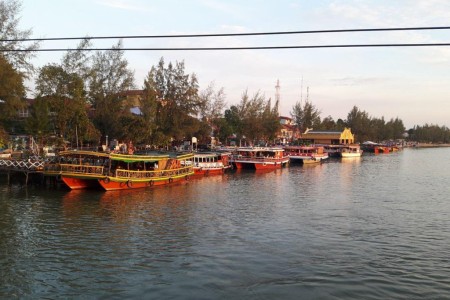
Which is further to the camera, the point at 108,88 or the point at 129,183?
the point at 108,88

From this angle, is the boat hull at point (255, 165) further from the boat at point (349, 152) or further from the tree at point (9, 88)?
the boat at point (349, 152)

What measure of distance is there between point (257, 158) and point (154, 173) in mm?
28195

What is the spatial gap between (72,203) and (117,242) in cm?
1245

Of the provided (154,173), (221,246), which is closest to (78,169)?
(154,173)

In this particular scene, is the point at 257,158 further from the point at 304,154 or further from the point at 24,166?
the point at 24,166

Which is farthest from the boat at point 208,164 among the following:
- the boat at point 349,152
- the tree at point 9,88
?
the boat at point 349,152

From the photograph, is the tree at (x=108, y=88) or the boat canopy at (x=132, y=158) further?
the tree at (x=108, y=88)

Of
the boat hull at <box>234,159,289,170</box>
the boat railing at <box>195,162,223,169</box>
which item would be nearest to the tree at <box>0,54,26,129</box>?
the boat railing at <box>195,162,223,169</box>

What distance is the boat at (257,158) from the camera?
Answer: 67438 millimetres

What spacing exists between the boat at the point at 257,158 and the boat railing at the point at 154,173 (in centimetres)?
1831

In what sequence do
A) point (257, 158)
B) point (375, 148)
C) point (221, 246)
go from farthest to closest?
point (375, 148) < point (257, 158) < point (221, 246)

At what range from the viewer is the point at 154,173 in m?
43.1

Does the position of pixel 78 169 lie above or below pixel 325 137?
below

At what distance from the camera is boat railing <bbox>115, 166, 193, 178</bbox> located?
129ft
